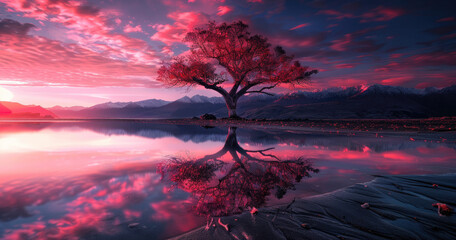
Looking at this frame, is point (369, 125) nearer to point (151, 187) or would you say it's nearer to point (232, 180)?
point (232, 180)

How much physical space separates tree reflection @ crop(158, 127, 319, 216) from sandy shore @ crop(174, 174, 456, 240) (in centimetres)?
37

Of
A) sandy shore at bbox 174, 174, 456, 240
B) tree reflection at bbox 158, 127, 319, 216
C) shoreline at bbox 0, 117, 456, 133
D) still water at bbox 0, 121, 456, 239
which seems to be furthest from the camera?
shoreline at bbox 0, 117, 456, 133

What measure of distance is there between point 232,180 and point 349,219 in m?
1.96

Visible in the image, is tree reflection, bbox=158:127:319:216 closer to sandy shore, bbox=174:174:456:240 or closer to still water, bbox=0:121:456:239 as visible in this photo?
still water, bbox=0:121:456:239

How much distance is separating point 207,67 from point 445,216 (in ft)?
89.6

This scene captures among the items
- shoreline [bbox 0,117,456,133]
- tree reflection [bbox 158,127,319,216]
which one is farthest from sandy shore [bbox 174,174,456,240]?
shoreline [bbox 0,117,456,133]

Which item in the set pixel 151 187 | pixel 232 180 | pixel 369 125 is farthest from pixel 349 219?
pixel 369 125

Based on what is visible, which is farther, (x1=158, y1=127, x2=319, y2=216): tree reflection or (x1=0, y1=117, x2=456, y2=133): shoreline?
(x1=0, y1=117, x2=456, y2=133): shoreline

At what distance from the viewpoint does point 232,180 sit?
158 inches

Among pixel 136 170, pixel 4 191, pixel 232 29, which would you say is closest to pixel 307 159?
pixel 136 170

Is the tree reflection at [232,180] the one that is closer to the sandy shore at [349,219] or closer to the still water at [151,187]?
the still water at [151,187]

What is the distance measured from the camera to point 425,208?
2.93 m

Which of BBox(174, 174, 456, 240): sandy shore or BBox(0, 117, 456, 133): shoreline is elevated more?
BBox(0, 117, 456, 133): shoreline

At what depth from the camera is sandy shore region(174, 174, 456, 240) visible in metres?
2.20
